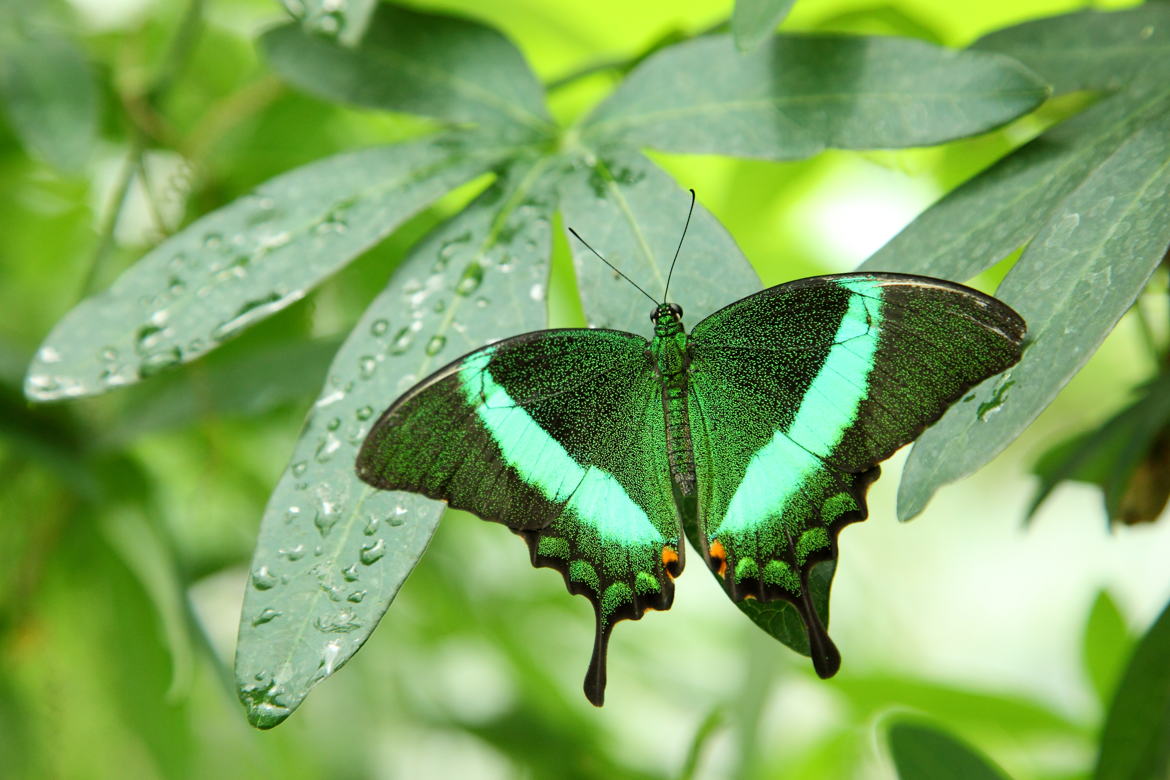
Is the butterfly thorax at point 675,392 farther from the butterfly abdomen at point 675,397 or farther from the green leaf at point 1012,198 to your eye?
the green leaf at point 1012,198

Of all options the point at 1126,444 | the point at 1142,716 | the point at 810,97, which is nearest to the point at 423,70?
the point at 810,97

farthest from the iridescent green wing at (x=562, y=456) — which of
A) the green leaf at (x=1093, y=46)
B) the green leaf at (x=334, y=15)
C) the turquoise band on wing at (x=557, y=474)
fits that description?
the green leaf at (x=1093, y=46)

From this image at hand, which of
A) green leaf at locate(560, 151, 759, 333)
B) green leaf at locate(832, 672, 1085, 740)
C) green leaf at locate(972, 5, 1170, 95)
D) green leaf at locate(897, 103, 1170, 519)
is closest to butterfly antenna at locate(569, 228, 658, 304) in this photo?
green leaf at locate(560, 151, 759, 333)

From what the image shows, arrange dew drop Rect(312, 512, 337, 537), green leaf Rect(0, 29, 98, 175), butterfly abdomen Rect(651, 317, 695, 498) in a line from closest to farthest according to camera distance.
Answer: dew drop Rect(312, 512, 337, 537), butterfly abdomen Rect(651, 317, 695, 498), green leaf Rect(0, 29, 98, 175)

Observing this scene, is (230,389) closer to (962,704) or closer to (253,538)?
(253,538)

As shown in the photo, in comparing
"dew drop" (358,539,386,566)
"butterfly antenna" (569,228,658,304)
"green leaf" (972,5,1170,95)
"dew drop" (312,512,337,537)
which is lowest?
"dew drop" (312,512,337,537)

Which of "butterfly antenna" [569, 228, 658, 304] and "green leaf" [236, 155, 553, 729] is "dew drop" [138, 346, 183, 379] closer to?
"green leaf" [236, 155, 553, 729]
